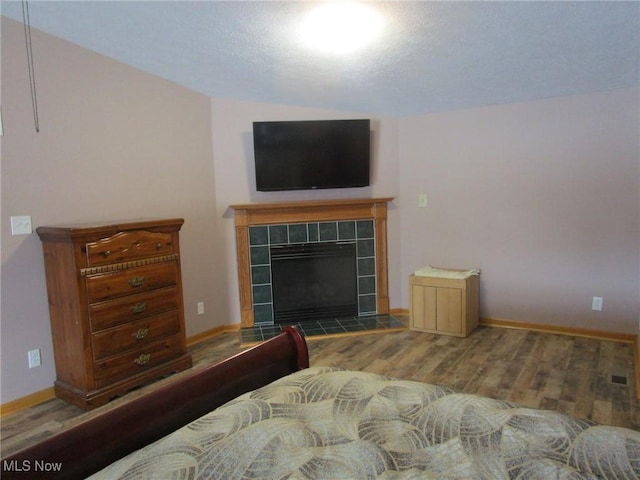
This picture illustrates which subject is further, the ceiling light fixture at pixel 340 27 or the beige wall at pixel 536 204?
the beige wall at pixel 536 204

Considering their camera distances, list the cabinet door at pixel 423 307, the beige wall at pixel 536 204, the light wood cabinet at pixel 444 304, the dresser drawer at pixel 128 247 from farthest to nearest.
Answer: the cabinet door at pixel 423 307
the light wood cabinet at pixel 444 304
the beige wall at pixel 536 204
the dresser drawer at pixel 128 247

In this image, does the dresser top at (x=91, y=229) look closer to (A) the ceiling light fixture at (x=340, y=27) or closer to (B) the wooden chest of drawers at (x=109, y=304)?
(B) the wooden chest of drawers at (x=109, y=304)

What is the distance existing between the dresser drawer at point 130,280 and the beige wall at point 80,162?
0.46m

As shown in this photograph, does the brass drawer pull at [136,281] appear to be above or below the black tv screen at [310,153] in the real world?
below

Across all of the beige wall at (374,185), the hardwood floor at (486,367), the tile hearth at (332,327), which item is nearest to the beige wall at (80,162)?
the beige wall at (374,185)

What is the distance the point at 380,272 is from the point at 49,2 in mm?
3392

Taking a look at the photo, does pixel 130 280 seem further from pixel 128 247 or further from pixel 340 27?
pixel 340 27

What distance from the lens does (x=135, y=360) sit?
9.09 ft

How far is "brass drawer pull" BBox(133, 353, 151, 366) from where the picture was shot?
Answer: 278cm

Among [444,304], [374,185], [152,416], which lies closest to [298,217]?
[374,185]

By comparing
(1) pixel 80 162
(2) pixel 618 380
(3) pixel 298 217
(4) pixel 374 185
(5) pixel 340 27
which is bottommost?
(2) pixel 618 380

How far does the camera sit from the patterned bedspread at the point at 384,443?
98 centimetres

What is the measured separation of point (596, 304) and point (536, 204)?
972 mm

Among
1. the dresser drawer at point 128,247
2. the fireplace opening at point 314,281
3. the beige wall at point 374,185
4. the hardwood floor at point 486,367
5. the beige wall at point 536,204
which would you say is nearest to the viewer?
the hardwood floor at point 486,367
